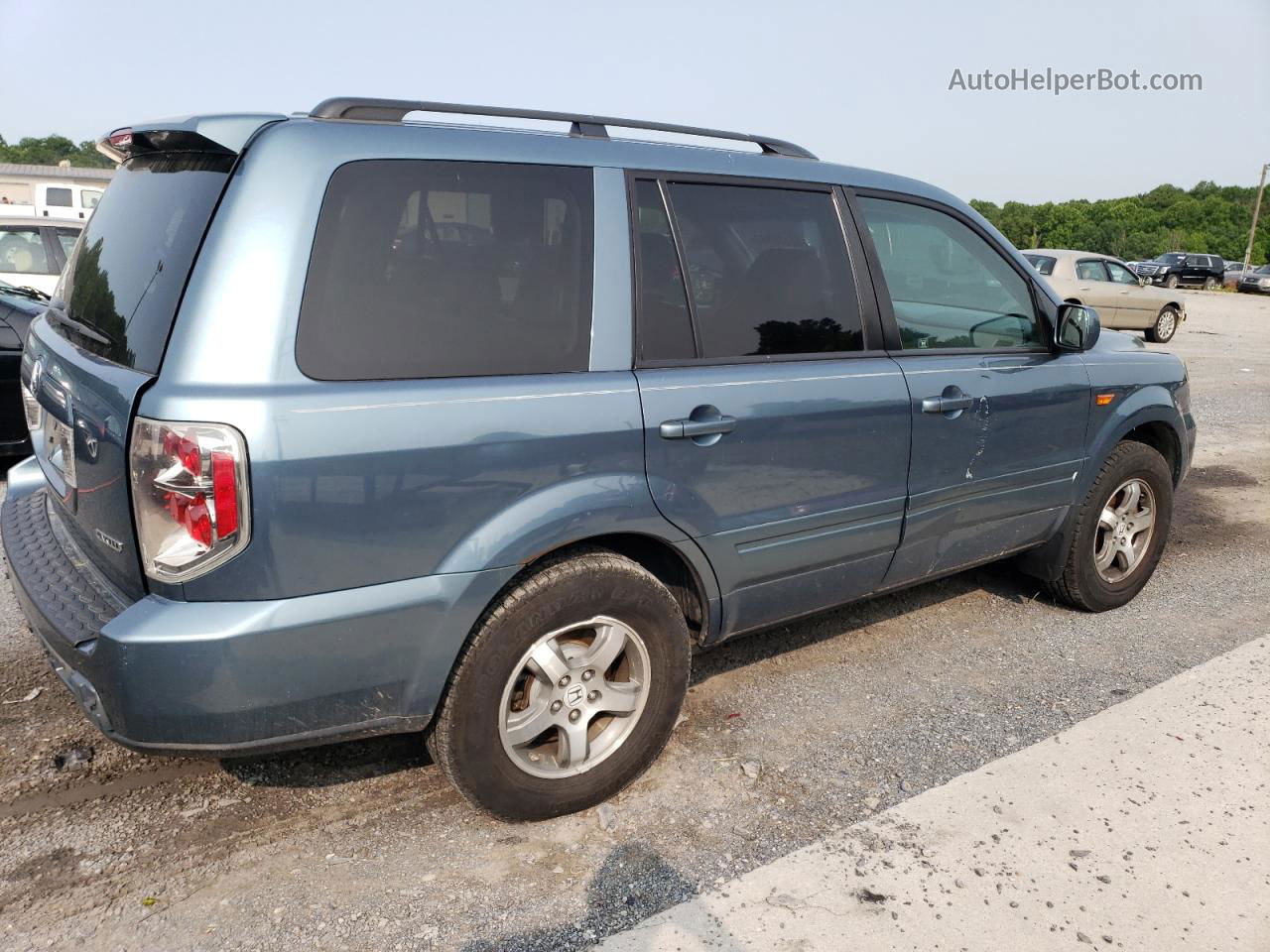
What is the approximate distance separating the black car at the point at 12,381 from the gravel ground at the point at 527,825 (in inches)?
81.4

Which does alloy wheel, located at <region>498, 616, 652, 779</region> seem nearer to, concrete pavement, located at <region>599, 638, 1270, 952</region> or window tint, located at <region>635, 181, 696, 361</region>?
concrete pavement, located at <region>599, 638, 1270, 952</region>

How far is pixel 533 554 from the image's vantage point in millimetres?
2586

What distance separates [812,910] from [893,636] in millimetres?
1927

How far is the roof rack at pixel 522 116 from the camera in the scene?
2580 mm

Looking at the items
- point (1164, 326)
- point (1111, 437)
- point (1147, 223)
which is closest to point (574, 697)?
point (1111, 437)

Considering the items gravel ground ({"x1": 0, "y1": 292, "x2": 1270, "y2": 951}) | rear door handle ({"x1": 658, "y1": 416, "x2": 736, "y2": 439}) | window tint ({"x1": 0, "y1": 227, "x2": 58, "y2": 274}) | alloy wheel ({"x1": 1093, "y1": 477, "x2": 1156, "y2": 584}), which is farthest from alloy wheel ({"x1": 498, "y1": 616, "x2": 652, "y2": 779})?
window tint ({"x1": 0, "y1": 227, "x2": 58, "y2": 274})

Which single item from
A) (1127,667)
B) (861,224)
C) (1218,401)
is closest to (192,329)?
(861,224)

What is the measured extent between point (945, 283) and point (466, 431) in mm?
2300

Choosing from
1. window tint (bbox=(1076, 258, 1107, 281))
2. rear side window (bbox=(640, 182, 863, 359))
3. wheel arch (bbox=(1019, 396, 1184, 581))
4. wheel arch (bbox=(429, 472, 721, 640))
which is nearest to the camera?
wheel arch (bbox=(429, 472, 721, 640))

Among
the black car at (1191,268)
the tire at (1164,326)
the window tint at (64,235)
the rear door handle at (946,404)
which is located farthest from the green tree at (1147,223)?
the rear door handle at (946,404)

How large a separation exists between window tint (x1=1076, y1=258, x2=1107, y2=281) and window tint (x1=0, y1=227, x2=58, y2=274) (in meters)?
15.5

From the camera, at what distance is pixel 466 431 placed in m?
2.45

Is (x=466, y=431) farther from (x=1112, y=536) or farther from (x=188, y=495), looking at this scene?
(x=1112, y=536)

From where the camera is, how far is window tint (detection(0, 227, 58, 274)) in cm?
917
